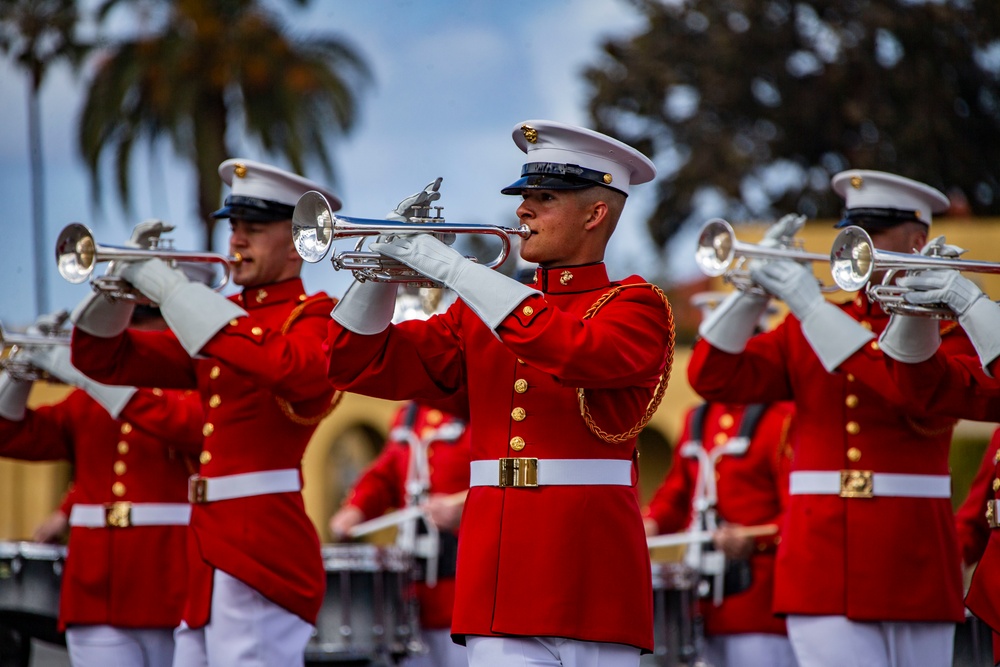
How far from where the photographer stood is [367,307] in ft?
15.4

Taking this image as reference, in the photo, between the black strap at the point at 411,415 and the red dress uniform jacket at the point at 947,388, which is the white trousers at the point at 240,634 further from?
the black strap at the point at 411,415

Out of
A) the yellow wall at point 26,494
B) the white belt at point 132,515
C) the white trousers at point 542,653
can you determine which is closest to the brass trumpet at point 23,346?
the white belt at point 132,515

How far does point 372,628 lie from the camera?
7512 millimetres

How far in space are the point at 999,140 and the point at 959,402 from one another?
18.6 m

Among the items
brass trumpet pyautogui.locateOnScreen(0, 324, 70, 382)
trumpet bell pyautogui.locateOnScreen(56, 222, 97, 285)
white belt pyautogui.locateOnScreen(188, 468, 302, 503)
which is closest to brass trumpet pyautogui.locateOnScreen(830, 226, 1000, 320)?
white belt pyautogui.locateOnScreen(188, 468, 302, 503)

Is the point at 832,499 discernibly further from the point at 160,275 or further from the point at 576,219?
the point at 160,275

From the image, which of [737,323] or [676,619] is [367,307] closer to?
[737,323]

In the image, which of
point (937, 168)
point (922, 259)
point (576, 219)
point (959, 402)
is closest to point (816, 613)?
point (959, 402)

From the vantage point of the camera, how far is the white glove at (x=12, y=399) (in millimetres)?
7254

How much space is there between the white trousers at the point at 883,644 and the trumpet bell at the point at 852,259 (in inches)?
54.1

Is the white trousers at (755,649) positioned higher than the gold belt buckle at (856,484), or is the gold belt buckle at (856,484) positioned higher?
the gold belt buckle at (856,484)

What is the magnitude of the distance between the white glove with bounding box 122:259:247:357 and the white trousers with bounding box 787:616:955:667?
2.61 metres

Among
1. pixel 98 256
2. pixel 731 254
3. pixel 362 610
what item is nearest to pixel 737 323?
pixel 731 254

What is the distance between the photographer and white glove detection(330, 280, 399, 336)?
4.70m
